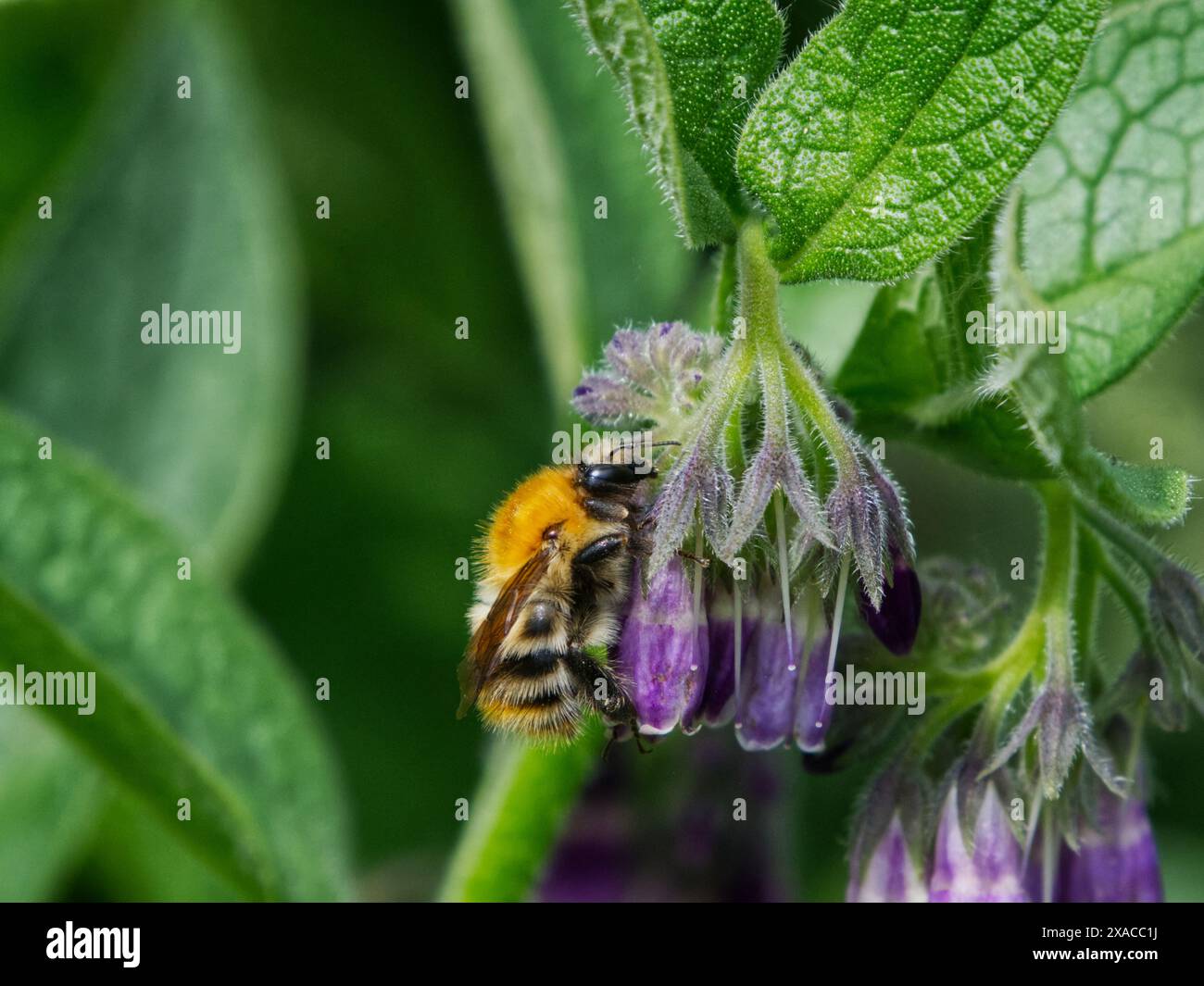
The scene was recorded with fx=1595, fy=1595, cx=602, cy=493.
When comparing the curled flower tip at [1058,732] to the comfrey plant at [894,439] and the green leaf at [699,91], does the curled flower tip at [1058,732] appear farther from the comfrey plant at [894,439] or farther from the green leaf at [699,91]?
the green leaf at [699,91]

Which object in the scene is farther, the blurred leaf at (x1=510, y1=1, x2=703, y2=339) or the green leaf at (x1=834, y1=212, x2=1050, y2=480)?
the blurred leaf at (x1=510, y1=1, x2=703, y2=339)

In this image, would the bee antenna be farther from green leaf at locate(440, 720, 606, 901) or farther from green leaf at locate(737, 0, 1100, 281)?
green leaf at locate(440, 720, 606, 901)

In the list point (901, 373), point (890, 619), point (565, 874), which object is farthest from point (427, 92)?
point (890, 619)

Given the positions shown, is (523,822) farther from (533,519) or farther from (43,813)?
(43,813)

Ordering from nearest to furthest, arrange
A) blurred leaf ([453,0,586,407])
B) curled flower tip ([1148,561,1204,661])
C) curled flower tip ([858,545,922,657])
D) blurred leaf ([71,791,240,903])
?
curled flower tip ([858,545,922,657]) < curled flower tip ([1148,561,1204,661]) < blurred leaf ([453,0,586,407]) < blurred leaf ([71,791,240,903])

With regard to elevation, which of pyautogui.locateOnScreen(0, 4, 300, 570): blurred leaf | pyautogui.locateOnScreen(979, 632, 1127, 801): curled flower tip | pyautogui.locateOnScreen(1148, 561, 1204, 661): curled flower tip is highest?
pyautogui.locateOnScreen(0, 4, 300, 570): blurred leaf

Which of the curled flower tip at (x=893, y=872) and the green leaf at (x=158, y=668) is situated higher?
the green leaf at (x=158, y=668)

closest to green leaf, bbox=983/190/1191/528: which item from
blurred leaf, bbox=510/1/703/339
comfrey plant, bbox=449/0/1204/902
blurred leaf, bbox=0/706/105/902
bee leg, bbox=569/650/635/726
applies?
comfrey plant, bbox=449/0/1204/902

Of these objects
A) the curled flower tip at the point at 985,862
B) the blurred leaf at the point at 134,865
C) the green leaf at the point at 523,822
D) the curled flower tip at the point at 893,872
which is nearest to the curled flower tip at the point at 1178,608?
the curled flower tip at the point at 985,862
